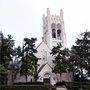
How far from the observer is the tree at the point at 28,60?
49.7 meters

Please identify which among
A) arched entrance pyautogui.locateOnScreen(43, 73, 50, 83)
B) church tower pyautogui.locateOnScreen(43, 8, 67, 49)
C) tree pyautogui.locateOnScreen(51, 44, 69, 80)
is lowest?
arched entrance pyautogui.locateOnScreen(43, 73, 50, 83)

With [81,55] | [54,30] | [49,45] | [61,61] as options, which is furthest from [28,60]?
[54,30]

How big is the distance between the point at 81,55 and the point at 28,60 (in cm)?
1111

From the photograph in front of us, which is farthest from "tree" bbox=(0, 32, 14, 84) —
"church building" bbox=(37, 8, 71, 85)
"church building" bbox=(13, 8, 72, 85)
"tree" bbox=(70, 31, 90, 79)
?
"tree" bbox=(70, 31, 90, 79)

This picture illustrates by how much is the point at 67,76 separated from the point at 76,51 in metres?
7.09

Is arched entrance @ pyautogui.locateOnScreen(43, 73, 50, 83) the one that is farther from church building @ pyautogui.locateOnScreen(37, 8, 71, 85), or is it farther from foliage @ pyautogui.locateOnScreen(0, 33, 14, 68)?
foliage @ pyautogui.locateOnScreen(0, 33, 14, 68)

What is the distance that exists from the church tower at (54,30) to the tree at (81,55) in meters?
11.6

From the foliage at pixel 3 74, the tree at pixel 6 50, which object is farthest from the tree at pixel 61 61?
the foliage at pixel 3 74

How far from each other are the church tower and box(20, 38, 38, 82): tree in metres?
13.6

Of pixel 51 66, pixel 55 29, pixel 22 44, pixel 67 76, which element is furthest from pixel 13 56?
pixel 55 29

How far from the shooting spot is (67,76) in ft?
192

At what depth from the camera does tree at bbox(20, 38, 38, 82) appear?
4966cm

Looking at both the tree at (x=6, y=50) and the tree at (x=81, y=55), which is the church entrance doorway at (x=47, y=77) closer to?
the tree at (x=81, y=55)

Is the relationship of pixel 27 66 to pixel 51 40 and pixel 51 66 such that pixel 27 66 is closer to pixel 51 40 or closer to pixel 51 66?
pixel 51 66
